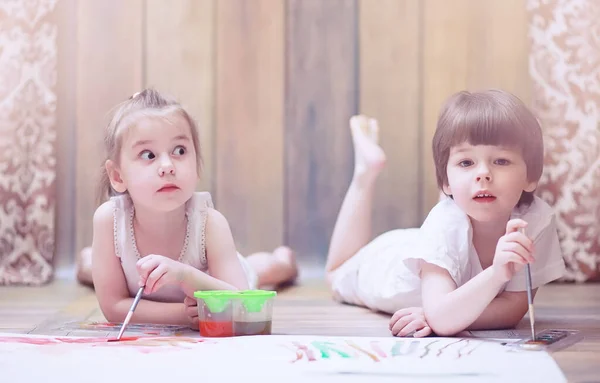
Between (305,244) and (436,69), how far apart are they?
47 centimetres

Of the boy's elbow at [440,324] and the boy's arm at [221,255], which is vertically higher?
the boy's arm at [221,255]

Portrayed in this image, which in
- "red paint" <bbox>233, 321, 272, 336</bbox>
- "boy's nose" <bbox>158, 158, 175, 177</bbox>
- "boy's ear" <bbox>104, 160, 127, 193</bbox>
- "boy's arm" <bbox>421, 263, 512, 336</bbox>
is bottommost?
"red paint" <bbox>233, 321, 272, 336</bbox>

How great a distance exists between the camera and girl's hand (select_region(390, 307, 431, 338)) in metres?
1.01

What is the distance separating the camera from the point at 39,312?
1.28 metres

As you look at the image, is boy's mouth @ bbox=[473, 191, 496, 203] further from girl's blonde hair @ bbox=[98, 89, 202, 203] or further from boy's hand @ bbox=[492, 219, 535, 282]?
girl's blonde hair @ bbox=[98, 89, 202, 203]

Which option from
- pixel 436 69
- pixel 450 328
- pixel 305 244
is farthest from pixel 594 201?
pixel 450 328

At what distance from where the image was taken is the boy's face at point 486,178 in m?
1.00

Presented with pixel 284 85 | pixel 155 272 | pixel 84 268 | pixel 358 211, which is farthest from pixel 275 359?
pixel 284 85

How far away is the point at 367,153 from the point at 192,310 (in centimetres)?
58

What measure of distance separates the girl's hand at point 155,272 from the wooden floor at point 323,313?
0.17 meters

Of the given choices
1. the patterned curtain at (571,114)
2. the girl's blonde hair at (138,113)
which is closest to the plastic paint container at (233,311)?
the girl's blonde hair at (138,113)

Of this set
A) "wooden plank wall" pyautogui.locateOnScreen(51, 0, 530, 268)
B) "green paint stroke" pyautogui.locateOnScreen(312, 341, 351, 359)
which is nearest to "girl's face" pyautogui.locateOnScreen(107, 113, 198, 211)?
"green paint stroke" pyautogui.locateOnScreen(312, 341, 351, 359)

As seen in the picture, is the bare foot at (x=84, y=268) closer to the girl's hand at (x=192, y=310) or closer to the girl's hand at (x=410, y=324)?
the girl's hand at (x=192, y=310)

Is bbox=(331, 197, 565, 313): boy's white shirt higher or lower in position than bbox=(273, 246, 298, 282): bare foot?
higher
